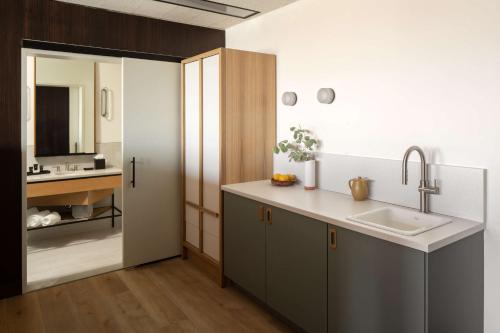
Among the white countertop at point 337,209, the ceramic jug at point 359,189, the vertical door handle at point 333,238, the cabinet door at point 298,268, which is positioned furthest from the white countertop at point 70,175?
the vertical door handle at point 333,238

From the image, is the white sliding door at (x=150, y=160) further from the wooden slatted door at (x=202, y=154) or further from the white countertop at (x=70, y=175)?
the white countertop at (x=70, y=175)

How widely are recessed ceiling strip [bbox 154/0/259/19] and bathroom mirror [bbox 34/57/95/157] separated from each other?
90.3 inches

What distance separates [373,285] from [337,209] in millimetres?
A: 505

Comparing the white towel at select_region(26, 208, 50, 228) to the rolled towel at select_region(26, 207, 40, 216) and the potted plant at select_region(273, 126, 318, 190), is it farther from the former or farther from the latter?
the potted plant at select_region(273, 126, 318, 190)

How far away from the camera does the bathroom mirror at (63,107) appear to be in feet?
14.7

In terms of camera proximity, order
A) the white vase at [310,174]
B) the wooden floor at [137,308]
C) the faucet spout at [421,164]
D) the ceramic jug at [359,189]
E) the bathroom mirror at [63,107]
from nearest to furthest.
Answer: the faucet spout at [421,164] < the ceramic jug at [359,189] < the wooden floor at [137,308] < the white vase at [310,174] < the bathroom mirror at [63,107]

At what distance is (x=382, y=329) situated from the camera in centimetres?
180

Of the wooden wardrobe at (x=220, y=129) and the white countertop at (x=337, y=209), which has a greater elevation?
the wooden wardrobe at (x=220, y=129)

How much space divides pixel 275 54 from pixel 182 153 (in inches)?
50.3

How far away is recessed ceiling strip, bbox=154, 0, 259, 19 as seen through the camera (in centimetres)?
300

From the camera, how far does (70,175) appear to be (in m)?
4.14

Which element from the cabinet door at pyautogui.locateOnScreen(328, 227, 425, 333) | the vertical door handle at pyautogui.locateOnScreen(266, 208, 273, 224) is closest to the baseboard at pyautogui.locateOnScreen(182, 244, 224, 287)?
the vertical door handle at pyautogui.locateOnScreen(266, 208, 273, 224)

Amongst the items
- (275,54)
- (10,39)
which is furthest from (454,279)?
(10,39)

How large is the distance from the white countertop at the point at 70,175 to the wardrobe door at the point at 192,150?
4.31 feet
